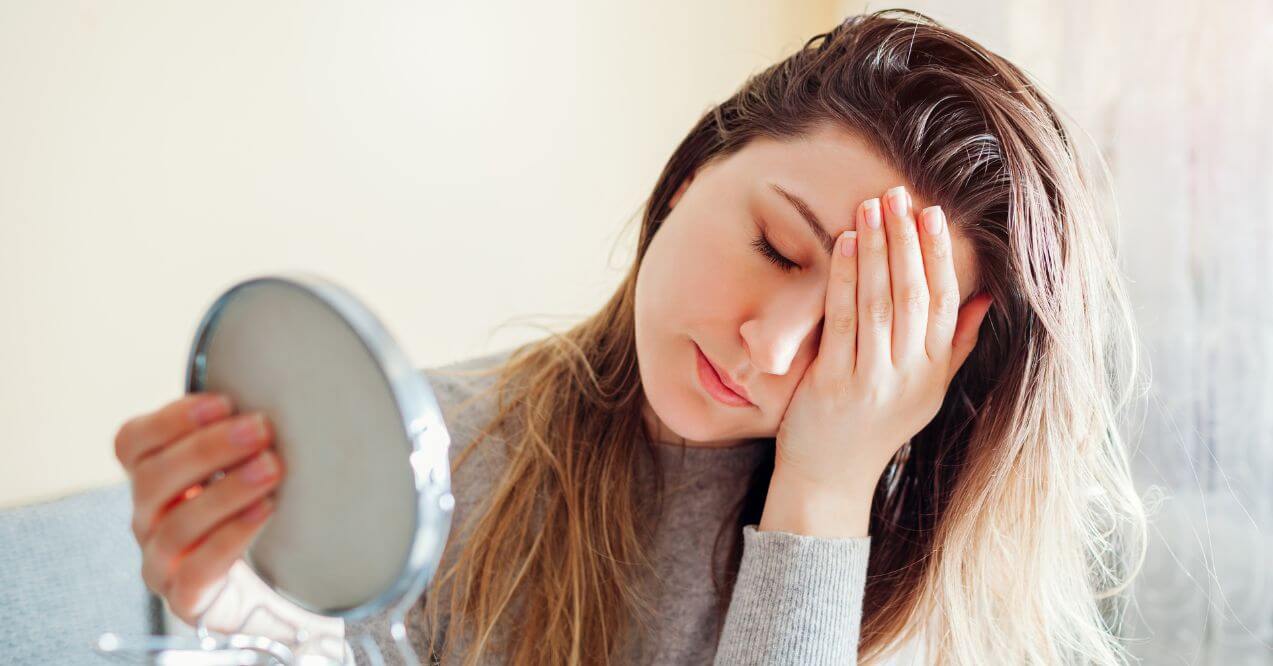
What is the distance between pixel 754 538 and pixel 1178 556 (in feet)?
2.57

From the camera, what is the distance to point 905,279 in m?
0.63

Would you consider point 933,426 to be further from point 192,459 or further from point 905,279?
point 192,459

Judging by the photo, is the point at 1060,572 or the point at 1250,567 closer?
the point at 1060,572

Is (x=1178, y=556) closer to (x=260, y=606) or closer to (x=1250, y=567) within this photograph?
(x=1250, y=567)

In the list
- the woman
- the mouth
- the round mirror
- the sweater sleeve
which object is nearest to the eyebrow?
the woman

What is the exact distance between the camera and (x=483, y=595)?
0.70 m

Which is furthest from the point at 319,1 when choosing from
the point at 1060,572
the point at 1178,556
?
the point at 1178,556

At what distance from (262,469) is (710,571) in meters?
0.60

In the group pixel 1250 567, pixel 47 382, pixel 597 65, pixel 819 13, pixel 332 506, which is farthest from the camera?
pixel 819 13

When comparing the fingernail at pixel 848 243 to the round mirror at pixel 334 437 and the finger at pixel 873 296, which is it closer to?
the finger at pixel 873 296

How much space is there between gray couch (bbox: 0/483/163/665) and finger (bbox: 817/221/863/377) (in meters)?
0.50

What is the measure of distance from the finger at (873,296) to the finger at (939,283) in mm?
35

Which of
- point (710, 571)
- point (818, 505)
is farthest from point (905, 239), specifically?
point (710, 571)

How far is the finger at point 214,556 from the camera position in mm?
321
